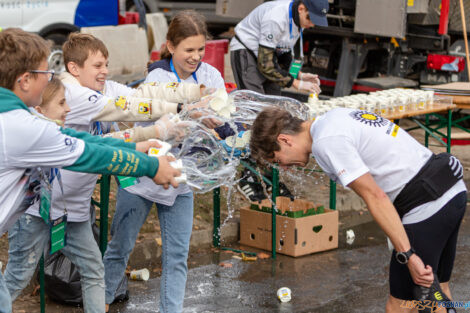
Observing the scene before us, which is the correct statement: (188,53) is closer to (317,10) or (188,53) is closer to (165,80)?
(165,80)

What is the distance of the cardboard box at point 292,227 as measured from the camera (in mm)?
6203

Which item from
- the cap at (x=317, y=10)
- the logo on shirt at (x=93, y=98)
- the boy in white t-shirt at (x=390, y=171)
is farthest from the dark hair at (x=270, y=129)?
the cap at (x=317, y=10)

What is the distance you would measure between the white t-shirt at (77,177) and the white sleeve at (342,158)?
1.32 m

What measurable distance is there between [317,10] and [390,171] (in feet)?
11.9

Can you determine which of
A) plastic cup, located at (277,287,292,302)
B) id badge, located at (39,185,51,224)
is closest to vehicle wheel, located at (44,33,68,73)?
plastic cup, located at (277,287,292,302)

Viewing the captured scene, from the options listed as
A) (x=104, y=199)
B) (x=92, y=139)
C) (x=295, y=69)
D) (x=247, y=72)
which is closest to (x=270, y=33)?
(x=295, y=69)

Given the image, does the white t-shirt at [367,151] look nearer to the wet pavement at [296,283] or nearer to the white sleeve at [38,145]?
the white sleeve at [38,145]

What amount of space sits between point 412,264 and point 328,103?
3457mm

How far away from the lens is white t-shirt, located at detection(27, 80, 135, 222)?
395 cm

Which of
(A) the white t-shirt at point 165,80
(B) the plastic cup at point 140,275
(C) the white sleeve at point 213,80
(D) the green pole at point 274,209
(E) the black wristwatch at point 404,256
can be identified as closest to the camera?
(E) the black wristwatch at point 404,256

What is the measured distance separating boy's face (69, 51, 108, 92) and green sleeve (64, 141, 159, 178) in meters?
1.01

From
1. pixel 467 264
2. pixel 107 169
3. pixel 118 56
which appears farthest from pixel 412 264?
pixel 118 56

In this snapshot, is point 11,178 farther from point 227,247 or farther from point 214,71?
point 227,247

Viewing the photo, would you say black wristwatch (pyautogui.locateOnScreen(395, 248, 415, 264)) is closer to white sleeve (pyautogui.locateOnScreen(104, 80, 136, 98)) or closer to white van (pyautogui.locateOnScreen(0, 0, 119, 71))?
white sleeve (pyautogui.locateOnScreen(104, 80, 136, 98))
